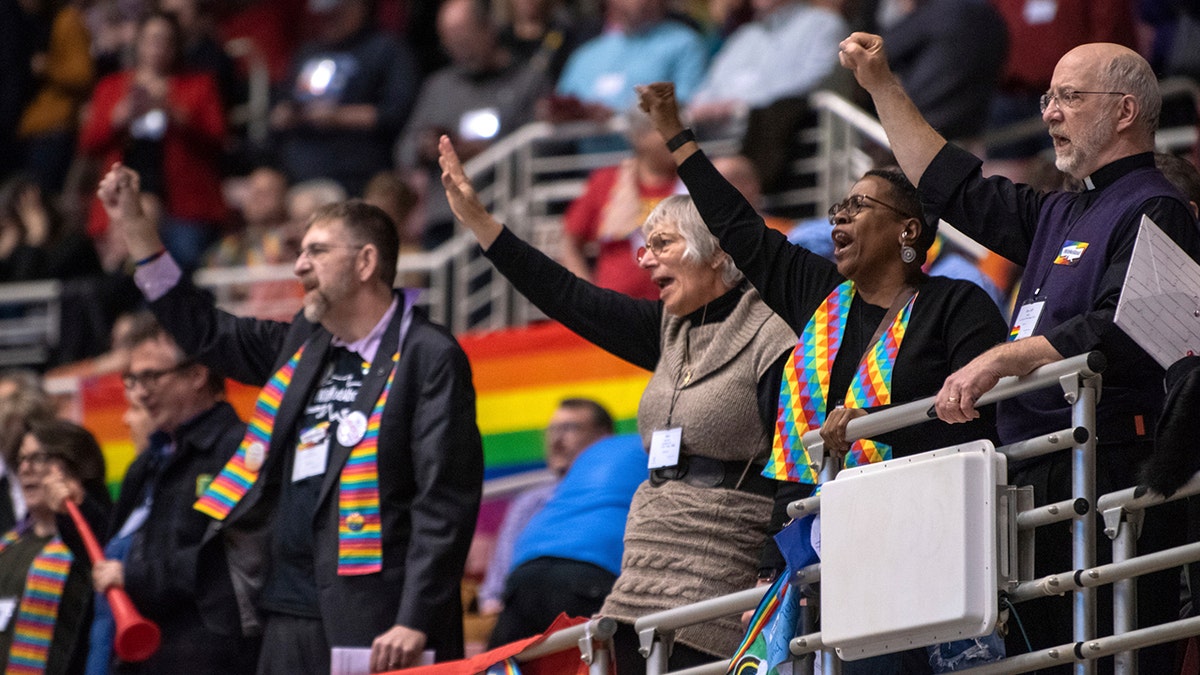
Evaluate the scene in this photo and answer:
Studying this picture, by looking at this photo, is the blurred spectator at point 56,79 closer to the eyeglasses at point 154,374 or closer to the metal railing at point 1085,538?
the eyeglasses at point 154,374

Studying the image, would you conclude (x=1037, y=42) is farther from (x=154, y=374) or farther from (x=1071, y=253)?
(x=1071, y=253)

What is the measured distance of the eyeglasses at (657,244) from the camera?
204 inches

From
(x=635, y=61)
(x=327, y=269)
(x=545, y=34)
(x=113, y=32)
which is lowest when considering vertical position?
(x=327, y=269)

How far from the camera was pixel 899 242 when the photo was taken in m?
4.70

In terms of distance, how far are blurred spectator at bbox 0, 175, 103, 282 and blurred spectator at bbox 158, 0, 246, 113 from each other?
1.16 metres

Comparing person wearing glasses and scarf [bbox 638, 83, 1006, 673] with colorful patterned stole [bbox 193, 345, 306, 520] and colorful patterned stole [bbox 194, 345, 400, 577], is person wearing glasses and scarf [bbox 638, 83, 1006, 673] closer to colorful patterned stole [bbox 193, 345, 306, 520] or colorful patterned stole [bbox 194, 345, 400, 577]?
colorful patterned stole [bbox 194, 345, 400, 577]

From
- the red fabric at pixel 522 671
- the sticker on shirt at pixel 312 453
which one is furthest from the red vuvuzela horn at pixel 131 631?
the red fabric at pixel 522 671

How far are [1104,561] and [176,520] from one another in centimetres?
287

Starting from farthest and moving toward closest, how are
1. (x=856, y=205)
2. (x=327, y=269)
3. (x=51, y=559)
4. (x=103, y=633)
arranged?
(x=51, y=559) → (x=103, y=633) → (x=327, y=269) → (x=856, y=205)

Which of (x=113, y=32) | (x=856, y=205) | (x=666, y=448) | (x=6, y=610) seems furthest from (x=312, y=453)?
(x=113, y=32)

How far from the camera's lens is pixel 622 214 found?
8477mm

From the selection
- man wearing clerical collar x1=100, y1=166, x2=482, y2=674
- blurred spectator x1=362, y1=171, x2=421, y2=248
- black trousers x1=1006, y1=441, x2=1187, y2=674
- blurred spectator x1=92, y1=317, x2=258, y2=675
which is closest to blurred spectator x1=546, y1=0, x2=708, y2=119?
blurred spectator x1=362, y1=171, x2=421, y2=248

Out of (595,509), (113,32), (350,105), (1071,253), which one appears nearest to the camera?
(1071,253)

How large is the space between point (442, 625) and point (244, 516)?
30.4 inches
